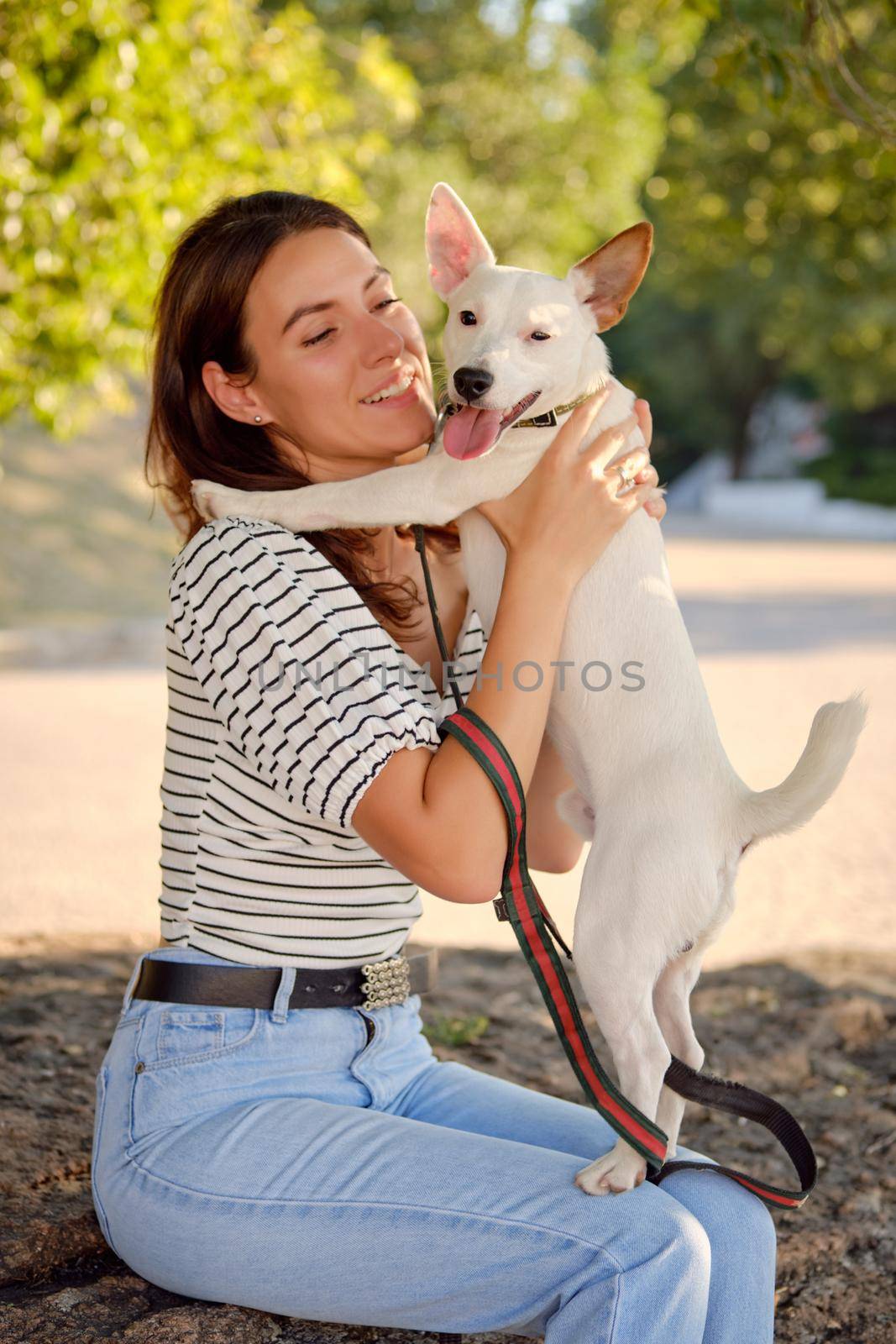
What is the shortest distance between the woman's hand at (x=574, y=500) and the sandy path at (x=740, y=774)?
110 cm

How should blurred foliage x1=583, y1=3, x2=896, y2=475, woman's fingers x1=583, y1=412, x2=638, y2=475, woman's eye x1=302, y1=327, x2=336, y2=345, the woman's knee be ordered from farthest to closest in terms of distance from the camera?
blurred foliage x1=583, y1=3, x2=896, y2=475
woman's eye x1=302, y1=327, x2=336, y2=345
woman's fingers x1=583, y1=412, x2=638, y2=475
the woman's knee

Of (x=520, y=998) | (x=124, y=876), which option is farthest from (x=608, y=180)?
(x=520, y=998)

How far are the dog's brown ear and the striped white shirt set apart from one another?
847 mm

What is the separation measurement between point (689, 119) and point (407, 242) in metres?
6.12

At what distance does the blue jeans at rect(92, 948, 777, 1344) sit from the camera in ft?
5.65

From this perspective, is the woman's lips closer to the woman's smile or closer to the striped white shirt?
the woman's smile

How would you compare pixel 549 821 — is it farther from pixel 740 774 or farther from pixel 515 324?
pixel 740 774

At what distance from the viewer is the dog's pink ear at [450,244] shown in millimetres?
2621

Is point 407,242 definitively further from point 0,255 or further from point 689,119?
point 0,255

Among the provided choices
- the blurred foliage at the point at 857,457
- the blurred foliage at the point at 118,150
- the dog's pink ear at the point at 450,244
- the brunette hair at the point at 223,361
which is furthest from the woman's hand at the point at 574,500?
the blurred foliage at the point at 857,457

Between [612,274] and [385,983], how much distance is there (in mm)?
1414

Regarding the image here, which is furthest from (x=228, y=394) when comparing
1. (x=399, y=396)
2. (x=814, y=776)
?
(x=814, y=776)

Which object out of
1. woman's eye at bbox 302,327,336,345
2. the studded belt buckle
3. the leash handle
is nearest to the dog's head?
woman's eye at bbox 302,327,336,345

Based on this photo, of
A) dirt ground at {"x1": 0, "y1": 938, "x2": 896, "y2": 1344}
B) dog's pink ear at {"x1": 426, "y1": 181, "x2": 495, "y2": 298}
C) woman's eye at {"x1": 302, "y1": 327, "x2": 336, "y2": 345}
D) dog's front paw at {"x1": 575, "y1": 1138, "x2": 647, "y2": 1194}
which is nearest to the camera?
dog's front paw at {"x1": 575, "y1": 1138, "x2": 647, "y2": 1194}
